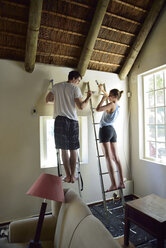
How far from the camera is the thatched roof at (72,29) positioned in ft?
7.82

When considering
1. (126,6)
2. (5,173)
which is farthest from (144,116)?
(5,173)

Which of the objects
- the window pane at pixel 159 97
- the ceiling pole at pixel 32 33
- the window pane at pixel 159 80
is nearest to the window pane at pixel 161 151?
the window pane at pixel 159 97

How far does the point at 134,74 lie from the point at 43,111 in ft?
6.54

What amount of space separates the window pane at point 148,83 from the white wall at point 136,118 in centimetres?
19

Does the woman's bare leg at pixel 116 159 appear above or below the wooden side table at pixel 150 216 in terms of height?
above

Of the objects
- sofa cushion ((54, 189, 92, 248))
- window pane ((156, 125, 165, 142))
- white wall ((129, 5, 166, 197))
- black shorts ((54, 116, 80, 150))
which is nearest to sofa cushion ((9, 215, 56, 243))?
sofa cushion ((54, 189, 92, 248))

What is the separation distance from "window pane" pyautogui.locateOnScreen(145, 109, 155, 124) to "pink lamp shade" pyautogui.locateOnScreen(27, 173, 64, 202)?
7.94ft

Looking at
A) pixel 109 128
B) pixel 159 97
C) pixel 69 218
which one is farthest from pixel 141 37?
pixel 69 218

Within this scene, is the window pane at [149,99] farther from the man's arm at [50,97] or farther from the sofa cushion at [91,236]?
the sofa cushion at [91,236]

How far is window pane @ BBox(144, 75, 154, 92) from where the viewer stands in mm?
3320

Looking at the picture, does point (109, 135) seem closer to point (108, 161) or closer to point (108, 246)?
point (108, 161)

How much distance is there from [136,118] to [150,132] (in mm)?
387

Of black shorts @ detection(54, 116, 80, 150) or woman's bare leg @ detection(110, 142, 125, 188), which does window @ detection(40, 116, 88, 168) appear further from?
black shorts @ detection(54, 116, 80, 150)

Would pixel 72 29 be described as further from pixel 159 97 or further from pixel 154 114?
pixel 154 114
